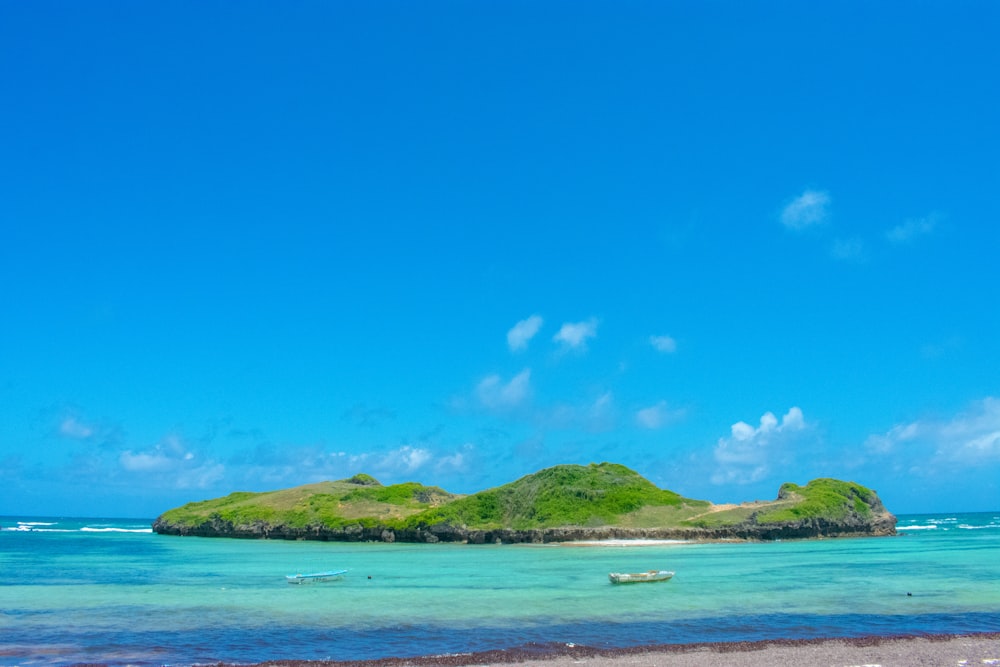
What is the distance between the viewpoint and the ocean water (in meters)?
23.6

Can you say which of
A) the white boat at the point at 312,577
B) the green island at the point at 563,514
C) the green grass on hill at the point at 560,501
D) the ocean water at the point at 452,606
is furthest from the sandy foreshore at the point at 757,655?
the green grass on hill at the point at 560,501

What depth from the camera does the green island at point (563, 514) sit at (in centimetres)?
8381

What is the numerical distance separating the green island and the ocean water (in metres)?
28.3

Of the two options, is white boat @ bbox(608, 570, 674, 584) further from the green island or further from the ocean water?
the green island

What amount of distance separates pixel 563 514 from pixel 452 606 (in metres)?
57.6

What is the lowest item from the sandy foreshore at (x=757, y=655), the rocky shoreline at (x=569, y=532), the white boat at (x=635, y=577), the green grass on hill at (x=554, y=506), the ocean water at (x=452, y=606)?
the sandy foreshore at (x=757, y=655)

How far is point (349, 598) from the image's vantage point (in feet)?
113

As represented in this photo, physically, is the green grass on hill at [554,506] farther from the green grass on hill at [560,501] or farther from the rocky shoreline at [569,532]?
the rocky shoreline at [569,532]

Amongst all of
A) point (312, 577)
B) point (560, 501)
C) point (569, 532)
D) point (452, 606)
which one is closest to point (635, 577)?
point (452, 606)

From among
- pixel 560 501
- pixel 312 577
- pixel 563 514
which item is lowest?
pixel 312 577

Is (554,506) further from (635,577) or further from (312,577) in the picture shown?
(312,577)

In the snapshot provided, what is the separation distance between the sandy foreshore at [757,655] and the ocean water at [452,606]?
1305 millimetres

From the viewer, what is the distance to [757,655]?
20.9 metres

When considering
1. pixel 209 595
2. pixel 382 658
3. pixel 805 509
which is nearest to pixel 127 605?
pixel 209 595
